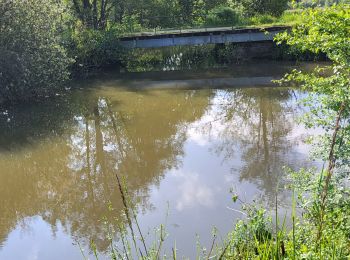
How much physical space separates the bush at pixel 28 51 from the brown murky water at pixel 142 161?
73 centimetres

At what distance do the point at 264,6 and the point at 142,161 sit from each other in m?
19.5

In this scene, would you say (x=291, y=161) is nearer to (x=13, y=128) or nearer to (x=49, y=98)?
(x=13, y=128)

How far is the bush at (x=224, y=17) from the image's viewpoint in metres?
25.9

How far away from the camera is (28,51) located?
1438 cm

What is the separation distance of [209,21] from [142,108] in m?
14.0

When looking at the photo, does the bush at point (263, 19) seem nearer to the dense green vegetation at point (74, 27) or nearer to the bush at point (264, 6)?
Result: the dense green vegetation at point (74, 27)

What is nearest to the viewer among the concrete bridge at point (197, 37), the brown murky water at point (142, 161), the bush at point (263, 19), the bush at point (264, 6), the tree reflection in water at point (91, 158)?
the brown murky water at point (142, 161)

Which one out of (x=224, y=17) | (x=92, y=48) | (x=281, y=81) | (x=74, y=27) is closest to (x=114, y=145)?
(x=281, y=81)

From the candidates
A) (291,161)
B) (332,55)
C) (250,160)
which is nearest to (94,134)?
(250,160)

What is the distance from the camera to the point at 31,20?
14.6 meters

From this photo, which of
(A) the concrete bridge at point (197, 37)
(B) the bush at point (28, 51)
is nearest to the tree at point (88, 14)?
(A) the concrete bridge at point (197, 37)

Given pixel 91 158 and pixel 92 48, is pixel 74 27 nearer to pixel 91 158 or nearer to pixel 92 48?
pixel 92 48

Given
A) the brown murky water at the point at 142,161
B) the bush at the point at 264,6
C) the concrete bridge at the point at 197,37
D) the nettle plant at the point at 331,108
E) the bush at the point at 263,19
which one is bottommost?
the brown murky water at the point at 142,161

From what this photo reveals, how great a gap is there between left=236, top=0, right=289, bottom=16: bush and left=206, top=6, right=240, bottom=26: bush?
112 centimetres
